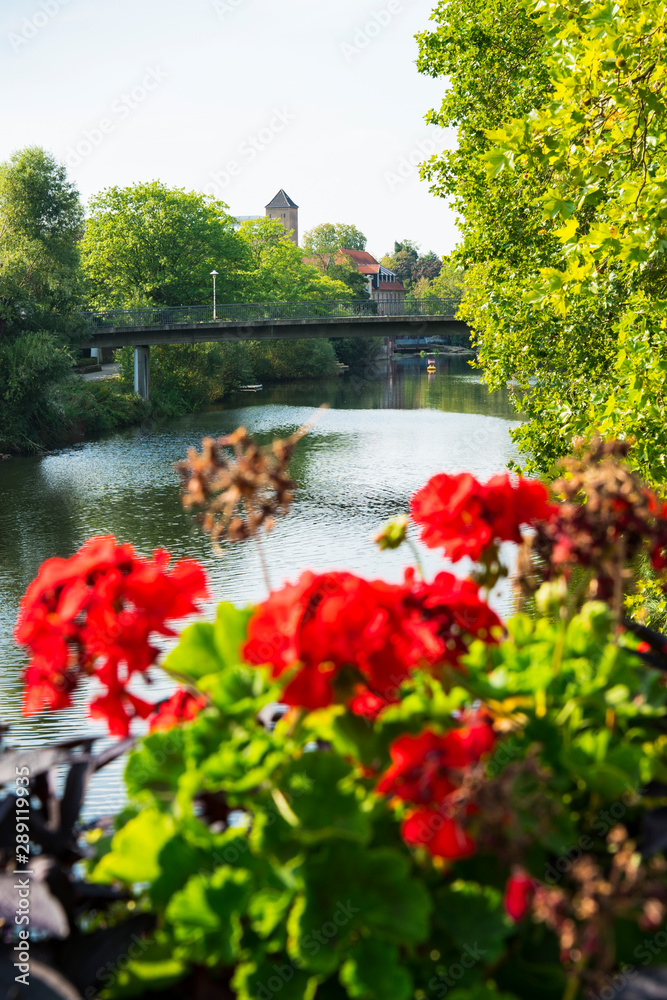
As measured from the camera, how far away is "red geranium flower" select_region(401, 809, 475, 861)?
1.09 meters

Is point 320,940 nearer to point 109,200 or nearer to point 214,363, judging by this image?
point 214,363

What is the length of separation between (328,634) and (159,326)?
120 ft

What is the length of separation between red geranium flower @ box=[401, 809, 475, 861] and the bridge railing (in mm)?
35541

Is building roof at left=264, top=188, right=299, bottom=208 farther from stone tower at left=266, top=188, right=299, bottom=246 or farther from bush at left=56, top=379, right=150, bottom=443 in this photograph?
bush at left=56, top=379, right=150, bottom=443

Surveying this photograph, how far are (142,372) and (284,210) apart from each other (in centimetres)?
8489

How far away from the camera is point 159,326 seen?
3609 centimetres

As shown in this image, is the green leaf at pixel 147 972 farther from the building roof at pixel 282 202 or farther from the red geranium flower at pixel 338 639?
the building roof at pixel 282 202

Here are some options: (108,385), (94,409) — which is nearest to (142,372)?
(108,385)

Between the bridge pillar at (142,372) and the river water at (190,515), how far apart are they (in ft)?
7.41

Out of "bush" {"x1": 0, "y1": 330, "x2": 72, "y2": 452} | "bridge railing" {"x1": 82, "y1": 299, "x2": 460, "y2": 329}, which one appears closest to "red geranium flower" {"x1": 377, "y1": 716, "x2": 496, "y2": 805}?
"bush" {"x1": 0, "y1": 330, "x2": 72, "y2": 452}

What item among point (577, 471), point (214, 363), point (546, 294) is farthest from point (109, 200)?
point (577, 471)

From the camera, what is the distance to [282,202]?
11425 cm

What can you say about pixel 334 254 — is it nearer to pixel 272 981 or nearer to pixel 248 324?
pixel 248 324

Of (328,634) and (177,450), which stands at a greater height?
(328,634)
